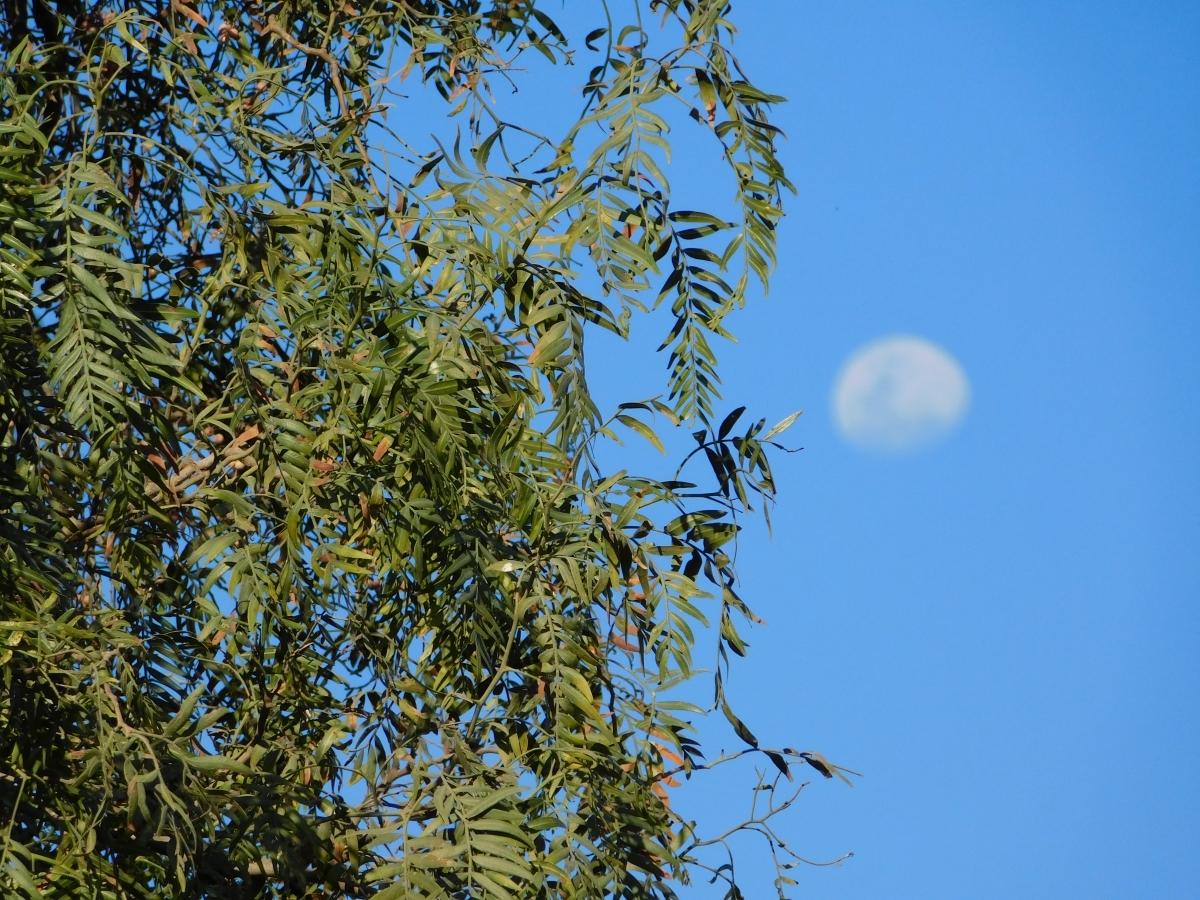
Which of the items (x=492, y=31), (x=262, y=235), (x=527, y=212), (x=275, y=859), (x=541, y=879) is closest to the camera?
(x=541, y=879)

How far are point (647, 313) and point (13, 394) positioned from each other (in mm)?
744

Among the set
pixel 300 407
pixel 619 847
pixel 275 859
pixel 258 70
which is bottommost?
pixel 275 859

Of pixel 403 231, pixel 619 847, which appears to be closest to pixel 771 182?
pixel 403 231

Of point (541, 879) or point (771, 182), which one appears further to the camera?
point (771, 182)

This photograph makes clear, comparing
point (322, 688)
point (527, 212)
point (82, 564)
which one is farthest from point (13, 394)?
point (527, 212)

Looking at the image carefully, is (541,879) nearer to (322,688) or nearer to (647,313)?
(322,688)

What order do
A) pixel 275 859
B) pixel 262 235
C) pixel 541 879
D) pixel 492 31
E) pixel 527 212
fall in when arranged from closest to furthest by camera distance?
pixel 541 879 < pixel 275 859 < pixel 262 235 < pixel 527 212 < pixel 492 31

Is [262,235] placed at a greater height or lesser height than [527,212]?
lesser

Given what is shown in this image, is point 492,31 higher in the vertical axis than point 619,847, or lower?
higher

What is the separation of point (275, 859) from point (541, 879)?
1.17 ft

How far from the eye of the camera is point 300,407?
1.73 metres

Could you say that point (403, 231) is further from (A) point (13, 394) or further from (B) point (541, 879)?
(B) point (541, 879)

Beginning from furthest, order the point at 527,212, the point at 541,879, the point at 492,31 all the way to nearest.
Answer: the point at 492,31 → the point at 527,212 → the point at 541,879

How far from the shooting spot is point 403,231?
5.98 feet
